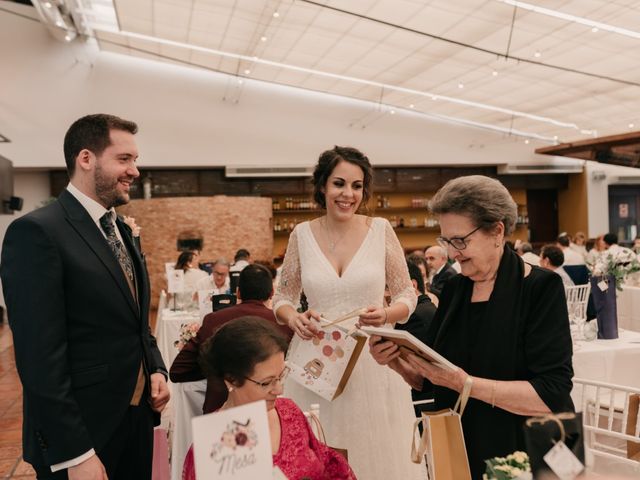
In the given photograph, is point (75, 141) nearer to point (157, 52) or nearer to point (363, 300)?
point (363, 300)

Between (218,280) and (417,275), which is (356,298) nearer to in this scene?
(417,275)

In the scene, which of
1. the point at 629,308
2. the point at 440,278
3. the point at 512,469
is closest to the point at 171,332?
the point at 440,278

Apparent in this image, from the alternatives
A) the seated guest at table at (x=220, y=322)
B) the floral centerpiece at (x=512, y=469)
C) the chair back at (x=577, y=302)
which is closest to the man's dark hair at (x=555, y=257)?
the chair back at (x=577, y=302)

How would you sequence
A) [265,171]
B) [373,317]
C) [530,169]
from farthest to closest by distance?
[530,169] < [265,171] < [373,317]

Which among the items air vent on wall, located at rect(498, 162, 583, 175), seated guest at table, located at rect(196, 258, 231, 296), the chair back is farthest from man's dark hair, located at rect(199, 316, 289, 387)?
air vent on wall, located at rect(498, 162, 583, 175)

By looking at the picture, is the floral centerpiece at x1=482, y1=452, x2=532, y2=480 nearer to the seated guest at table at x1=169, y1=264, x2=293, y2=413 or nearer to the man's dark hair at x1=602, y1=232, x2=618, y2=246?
the seated guest at table at x1=169, y1=264, x2=293, y2=413

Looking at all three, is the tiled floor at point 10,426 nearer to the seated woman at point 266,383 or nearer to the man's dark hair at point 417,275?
the man's dark hair at point 417,275

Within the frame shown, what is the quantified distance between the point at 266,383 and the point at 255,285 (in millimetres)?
1726

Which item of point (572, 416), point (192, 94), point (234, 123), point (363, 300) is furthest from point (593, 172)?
point (572, 416)

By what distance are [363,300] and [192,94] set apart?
1317 centimetres

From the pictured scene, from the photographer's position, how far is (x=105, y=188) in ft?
6.52

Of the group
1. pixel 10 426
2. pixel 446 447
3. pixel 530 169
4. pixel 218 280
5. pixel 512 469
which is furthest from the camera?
pixel 530 169

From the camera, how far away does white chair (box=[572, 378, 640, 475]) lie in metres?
2.68

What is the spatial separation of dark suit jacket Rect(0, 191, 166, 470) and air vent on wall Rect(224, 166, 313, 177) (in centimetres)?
1300
